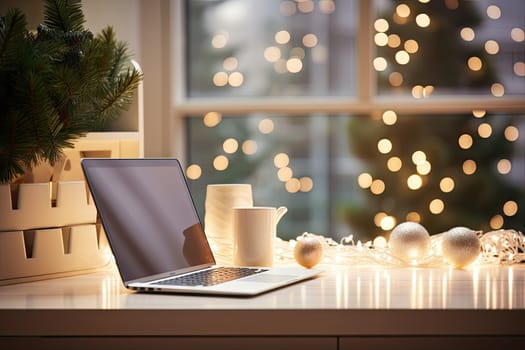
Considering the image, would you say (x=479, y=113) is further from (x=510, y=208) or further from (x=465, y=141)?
(x=510, y=208)

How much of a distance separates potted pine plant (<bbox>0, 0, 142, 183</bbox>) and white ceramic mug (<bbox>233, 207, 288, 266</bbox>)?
1.07 ft

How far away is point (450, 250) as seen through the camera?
1.48 m

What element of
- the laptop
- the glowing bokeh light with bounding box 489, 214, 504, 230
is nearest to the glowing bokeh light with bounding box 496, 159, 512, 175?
the glowing bokeh light with bounding box 489, 214, 504, 230

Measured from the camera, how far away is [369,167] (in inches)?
77.5

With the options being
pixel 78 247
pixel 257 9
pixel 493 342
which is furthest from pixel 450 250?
pixel 257 9

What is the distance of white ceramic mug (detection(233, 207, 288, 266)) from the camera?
1456mm

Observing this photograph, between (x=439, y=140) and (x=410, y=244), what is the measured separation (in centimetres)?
51

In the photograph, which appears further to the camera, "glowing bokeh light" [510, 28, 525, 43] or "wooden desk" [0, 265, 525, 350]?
"glowing bokeh light" [510, 28, 525, 43]

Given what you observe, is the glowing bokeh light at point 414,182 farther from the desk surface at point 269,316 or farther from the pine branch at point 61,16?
the pine branch at point 61,16

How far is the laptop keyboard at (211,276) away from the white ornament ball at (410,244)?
33 cm

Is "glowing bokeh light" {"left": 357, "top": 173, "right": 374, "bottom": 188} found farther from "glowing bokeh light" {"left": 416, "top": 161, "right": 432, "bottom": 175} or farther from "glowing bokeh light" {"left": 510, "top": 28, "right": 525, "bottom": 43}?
"glowing bokeh light" {"left": 510, "top": 28, "right": 525, "bottom": 43}

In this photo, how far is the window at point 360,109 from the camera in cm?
194

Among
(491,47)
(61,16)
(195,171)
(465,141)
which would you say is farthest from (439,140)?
(61,16)

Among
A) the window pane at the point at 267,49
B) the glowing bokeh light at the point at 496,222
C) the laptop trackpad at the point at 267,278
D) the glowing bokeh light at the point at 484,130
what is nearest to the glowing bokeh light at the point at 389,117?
the window pane at the point at 267,49
